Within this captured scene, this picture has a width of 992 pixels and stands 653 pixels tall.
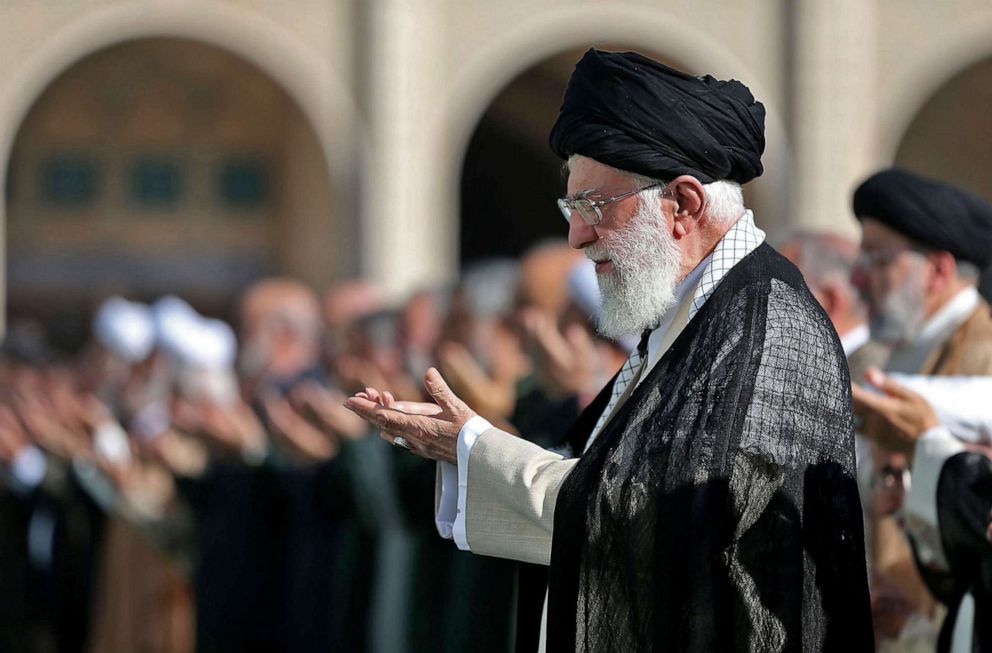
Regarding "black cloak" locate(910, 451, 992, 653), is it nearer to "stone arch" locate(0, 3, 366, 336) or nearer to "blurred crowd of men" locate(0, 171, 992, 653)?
"blurred crowd of men" locate(0, 171, 992, 653)

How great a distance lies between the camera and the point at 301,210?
792 inches

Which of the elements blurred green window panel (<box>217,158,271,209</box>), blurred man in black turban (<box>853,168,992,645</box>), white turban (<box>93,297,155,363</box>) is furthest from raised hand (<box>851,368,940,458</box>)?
blurred green window panel (<box>217,158,271,209</box>)

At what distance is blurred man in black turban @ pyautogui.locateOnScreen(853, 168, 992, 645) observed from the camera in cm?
467

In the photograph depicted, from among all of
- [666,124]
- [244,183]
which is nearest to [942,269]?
[666,124]

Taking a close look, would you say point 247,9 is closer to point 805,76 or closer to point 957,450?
point 805,76

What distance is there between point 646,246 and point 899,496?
155 cm

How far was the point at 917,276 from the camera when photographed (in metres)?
4.74

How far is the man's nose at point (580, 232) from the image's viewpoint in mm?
3350

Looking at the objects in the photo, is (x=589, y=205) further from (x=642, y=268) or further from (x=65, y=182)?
(x=65, y=182)

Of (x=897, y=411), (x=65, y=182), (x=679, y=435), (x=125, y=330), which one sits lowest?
(x=679, y=435)

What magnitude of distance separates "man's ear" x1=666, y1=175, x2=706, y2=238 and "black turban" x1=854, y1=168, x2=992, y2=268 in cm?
160

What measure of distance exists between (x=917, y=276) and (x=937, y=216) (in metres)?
0.16

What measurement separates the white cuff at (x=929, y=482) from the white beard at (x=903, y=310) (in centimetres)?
59

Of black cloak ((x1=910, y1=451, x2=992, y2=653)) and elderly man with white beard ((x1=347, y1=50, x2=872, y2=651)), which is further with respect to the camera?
black cloak ((x1=910, y1=451, x2=992, y2=653))
